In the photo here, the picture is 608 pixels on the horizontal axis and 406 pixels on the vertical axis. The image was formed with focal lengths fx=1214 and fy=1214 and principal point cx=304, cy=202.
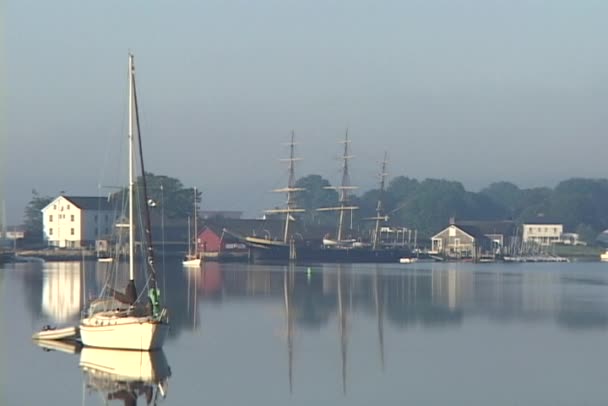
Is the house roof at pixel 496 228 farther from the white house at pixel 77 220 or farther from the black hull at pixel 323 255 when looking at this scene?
the white house at pixel 77 220

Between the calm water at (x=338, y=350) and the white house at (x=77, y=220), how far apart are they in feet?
226

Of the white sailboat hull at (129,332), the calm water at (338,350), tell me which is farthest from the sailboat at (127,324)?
the calm water at (338,350)

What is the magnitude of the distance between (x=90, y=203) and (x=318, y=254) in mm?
27306

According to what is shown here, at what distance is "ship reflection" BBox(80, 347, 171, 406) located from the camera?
27.9 metres

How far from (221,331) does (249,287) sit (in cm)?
3044

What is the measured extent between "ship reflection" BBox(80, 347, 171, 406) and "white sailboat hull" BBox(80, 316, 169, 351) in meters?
0.20

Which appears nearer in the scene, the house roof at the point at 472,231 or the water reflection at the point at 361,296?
the water reflection at the point at 361,296

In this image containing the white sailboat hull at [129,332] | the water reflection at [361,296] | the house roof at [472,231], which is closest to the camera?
the white sailboat hull at [129,332]

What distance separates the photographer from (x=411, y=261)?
498 feet

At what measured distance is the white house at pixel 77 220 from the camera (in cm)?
13838

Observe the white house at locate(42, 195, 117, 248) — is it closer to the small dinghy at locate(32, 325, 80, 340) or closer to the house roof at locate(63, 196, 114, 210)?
the house roof at locate(63, 196, 114, 210)

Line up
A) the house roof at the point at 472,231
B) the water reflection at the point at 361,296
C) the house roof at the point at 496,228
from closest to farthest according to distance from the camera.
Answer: the water reflection at the point at 361,296
the house roof at the point at 472,231
the house roof at the point at 496,228

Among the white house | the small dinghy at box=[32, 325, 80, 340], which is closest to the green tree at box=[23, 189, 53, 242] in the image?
the white house

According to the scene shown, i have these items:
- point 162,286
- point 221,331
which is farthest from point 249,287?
point 221,331
